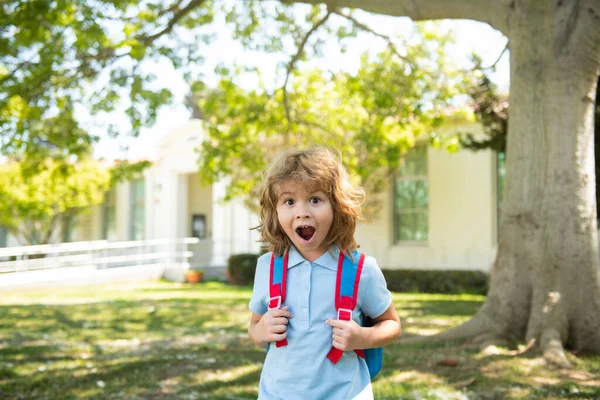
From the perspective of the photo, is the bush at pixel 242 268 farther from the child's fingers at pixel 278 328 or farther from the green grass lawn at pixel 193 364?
the child's fingers at pixel 278 328

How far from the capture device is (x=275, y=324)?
2486 millimetres

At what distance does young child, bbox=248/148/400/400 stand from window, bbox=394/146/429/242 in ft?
49.7

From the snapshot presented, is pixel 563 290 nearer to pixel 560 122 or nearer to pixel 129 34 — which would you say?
pixel 560 122

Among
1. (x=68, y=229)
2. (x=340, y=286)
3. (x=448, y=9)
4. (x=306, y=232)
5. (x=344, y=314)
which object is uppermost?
(x=448, y=9)

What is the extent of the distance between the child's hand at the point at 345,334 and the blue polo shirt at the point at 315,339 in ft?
0.20

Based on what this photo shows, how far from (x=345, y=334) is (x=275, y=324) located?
0.27 meters

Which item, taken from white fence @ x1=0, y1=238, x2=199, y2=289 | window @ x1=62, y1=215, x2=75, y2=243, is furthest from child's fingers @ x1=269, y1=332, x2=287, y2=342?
window @ x1=62, y1=215, x2=75, y2=243

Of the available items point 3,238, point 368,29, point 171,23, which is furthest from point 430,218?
point 3,238

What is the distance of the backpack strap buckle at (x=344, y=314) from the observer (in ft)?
8.07

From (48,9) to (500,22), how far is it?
5.66 meters

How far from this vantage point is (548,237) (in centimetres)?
640

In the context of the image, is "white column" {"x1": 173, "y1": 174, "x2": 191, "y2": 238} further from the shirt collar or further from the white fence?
the shirt collar

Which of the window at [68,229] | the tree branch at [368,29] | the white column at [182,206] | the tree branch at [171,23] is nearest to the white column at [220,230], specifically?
the white column at [182,206]

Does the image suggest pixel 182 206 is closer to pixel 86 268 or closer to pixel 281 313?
pixel 86 268
